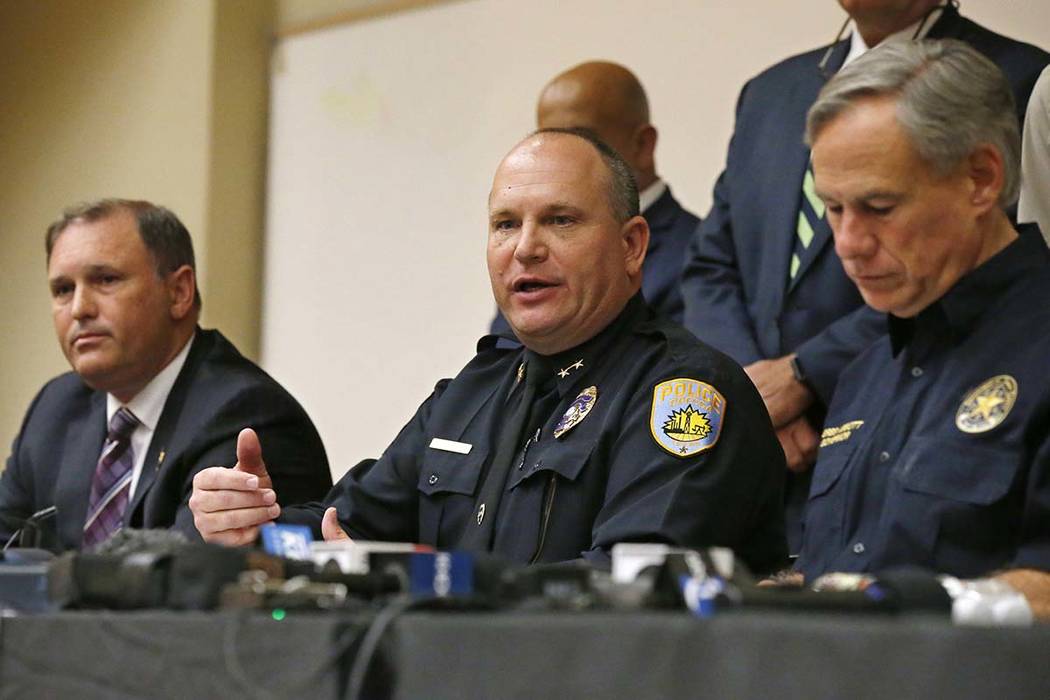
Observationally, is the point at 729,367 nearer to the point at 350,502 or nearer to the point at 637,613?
the point at 350,502

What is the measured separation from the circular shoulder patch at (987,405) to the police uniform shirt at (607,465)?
0.38m

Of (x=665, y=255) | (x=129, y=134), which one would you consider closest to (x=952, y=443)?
(x=665, y=255)

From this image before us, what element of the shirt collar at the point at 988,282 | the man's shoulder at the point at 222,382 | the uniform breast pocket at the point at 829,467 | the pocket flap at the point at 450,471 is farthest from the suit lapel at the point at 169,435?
the shirt collar at the point at 988,282

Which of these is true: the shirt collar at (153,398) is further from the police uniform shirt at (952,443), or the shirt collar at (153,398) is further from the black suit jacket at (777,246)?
the police uniform shirt at (952,443)

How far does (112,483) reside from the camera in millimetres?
3549

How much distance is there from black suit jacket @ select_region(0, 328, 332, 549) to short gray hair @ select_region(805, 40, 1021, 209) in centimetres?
148

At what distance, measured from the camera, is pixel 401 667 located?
122cm

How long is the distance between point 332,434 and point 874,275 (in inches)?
136

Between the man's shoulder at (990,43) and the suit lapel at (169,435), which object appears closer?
the man's shoulder at (990,43)

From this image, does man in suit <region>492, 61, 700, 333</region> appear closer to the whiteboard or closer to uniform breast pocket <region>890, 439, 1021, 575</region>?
the whiteboard

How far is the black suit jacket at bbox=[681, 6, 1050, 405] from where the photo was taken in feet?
9.91

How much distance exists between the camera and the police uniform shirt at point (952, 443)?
205cm

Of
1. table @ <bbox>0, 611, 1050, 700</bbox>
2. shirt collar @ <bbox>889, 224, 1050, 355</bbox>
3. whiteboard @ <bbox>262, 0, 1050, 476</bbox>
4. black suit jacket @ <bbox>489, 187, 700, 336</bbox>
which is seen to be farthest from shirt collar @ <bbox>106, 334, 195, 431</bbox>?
table @ <bbox>0, 611, 1050, 700</bbox>

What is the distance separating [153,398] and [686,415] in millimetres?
1628
